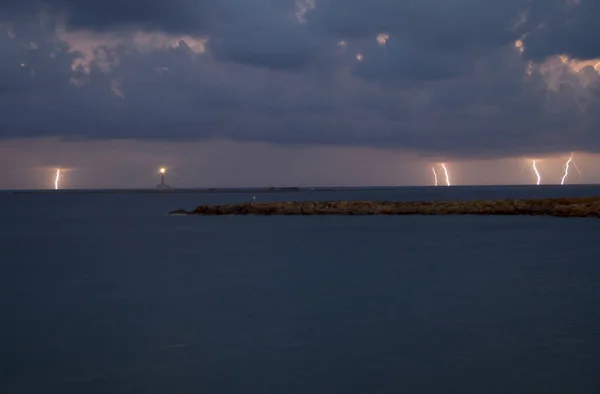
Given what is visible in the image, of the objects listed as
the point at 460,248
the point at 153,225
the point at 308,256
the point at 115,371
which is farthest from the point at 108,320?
the point at 153,225

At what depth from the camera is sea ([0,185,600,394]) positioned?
10.7m

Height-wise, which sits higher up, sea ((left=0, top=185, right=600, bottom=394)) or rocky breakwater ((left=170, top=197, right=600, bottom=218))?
rocky breakwater ((left=170, top=197, right=600, bottom=218))

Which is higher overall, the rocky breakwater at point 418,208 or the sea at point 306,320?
the rocky breakwater at point 418,208

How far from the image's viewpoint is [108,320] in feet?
51.3

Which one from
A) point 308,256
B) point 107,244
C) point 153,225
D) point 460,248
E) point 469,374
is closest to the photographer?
point 469,374

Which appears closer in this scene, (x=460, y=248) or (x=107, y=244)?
(x=460, y=248)

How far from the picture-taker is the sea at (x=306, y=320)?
35.0 ft

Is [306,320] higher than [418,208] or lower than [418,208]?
lower

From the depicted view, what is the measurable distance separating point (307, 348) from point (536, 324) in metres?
5.55

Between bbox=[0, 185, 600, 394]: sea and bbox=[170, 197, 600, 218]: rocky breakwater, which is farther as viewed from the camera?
bbox=[170, 197, 600, 218]: rocky breakwater

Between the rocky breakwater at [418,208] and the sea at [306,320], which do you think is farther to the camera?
the rocky breakwater at [418,208]

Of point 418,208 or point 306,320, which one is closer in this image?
point 306,320

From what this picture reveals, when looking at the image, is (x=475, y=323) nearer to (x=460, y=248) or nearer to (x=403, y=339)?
(x=403, y=339)

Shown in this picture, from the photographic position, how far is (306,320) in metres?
15.3
